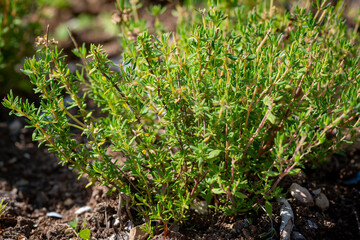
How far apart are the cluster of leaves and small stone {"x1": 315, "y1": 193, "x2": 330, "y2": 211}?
320 centimetres

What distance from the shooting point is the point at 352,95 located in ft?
6.30

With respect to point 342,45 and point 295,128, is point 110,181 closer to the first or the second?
point 295,128

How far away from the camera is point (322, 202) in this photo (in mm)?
2609

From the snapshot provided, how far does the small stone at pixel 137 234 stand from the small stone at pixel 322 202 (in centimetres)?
122

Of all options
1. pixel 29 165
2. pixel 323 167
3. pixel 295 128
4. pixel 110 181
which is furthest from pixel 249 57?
pixel 29 165

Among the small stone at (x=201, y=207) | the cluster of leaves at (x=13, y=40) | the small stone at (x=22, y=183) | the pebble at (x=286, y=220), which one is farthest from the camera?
the cluster of leaves at (x=13, y=40)

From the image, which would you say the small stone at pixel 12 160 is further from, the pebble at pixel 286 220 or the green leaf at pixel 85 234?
the pebble at pixel 286 220

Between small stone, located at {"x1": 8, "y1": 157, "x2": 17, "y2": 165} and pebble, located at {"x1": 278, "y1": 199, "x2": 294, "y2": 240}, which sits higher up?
pebble, located at {"x1": 278, "y1": 199, "x2": 294, "y2": 240}

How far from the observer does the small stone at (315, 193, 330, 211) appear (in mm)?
2602

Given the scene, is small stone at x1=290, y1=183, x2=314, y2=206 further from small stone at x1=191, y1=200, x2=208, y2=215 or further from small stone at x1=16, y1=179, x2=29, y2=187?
small stone at x1=16, y1=179, x2=29, y2=187

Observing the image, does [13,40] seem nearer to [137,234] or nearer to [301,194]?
[137,234]

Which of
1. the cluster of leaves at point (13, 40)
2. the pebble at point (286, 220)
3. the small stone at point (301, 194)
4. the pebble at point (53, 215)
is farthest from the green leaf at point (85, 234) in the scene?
the cluster of leaves at point (13, 40)

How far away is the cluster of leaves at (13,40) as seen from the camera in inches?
153

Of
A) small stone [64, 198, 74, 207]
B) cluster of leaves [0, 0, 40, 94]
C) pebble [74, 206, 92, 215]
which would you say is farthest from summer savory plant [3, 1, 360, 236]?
cluster of leaves [0, 0, 40, 94]
